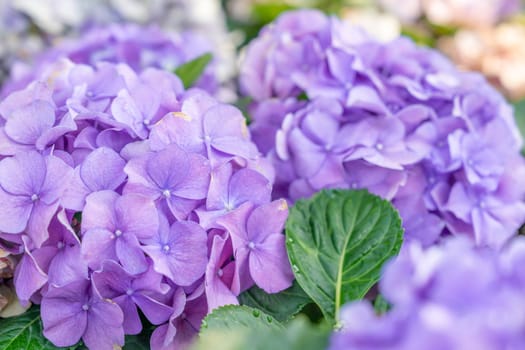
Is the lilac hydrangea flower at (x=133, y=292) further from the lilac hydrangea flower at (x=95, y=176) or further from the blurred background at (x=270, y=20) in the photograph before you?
the blurred background at (x=270, y=20)

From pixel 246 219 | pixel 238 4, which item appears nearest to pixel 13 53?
pixel 238 4

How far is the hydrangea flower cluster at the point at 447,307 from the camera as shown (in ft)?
0.87

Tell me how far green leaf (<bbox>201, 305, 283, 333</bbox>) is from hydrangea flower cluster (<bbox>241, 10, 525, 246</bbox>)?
21 centimetres

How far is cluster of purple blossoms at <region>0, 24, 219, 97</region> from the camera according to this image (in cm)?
89

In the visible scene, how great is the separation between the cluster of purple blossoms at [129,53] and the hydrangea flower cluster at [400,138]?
0.59 ft

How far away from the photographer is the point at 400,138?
72cm

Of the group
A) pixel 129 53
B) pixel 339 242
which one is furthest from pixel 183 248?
pixel 129 53

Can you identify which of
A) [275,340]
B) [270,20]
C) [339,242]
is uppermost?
[275,340]

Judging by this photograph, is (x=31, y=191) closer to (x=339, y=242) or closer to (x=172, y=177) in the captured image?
(x=172, y=177)

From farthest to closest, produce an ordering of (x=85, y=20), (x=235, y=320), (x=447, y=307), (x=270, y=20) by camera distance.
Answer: (x=270, y=20) → (x=85, y=20) → (x=235, y=320) → (x=447, y=307)

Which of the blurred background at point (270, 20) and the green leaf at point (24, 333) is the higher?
the green leaf at point (24, 333)

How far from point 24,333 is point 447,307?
0.41m

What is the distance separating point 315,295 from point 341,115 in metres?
0.20

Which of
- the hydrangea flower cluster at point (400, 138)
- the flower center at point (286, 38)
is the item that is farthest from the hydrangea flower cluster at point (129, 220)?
the flower center at point (286, 38)
